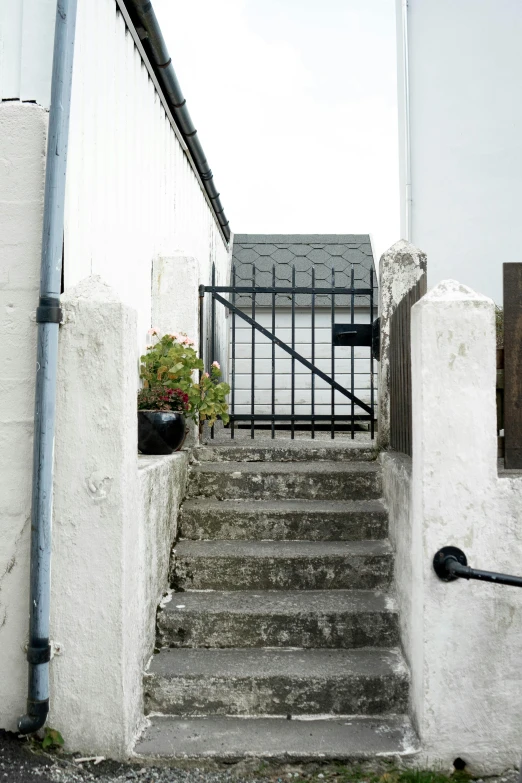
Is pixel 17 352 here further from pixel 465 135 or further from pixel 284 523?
pixel 465 135

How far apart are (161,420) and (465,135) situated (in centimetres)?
498

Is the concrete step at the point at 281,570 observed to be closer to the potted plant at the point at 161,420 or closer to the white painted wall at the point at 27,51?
the potted plant at the point at 161,420

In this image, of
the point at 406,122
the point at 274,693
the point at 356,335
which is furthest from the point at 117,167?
the point at 406,122

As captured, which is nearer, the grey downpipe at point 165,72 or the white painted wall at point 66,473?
the white painted wall at point 66,473

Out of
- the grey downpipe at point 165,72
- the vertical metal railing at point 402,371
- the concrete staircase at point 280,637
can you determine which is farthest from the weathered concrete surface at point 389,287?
the grey downpipe at point 165,72

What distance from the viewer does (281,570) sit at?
4.03m

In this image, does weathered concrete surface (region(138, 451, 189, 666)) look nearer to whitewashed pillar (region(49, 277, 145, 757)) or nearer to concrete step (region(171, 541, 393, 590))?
concrete step (region(171, 541, 393, 590))

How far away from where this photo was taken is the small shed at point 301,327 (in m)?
9.19

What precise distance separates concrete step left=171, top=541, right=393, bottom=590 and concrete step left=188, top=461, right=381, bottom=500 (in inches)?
26.9

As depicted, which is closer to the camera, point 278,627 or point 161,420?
point 278,627

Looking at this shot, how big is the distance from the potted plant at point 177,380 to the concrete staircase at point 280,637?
681 millimetres

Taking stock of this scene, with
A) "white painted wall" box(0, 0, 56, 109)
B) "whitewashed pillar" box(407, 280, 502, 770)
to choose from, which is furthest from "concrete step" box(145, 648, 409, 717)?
"white painted wall" box(0, 0, 56, 109)

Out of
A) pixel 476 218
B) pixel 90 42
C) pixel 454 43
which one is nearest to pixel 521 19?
pixel 454 43

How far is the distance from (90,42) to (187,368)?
205 cm
